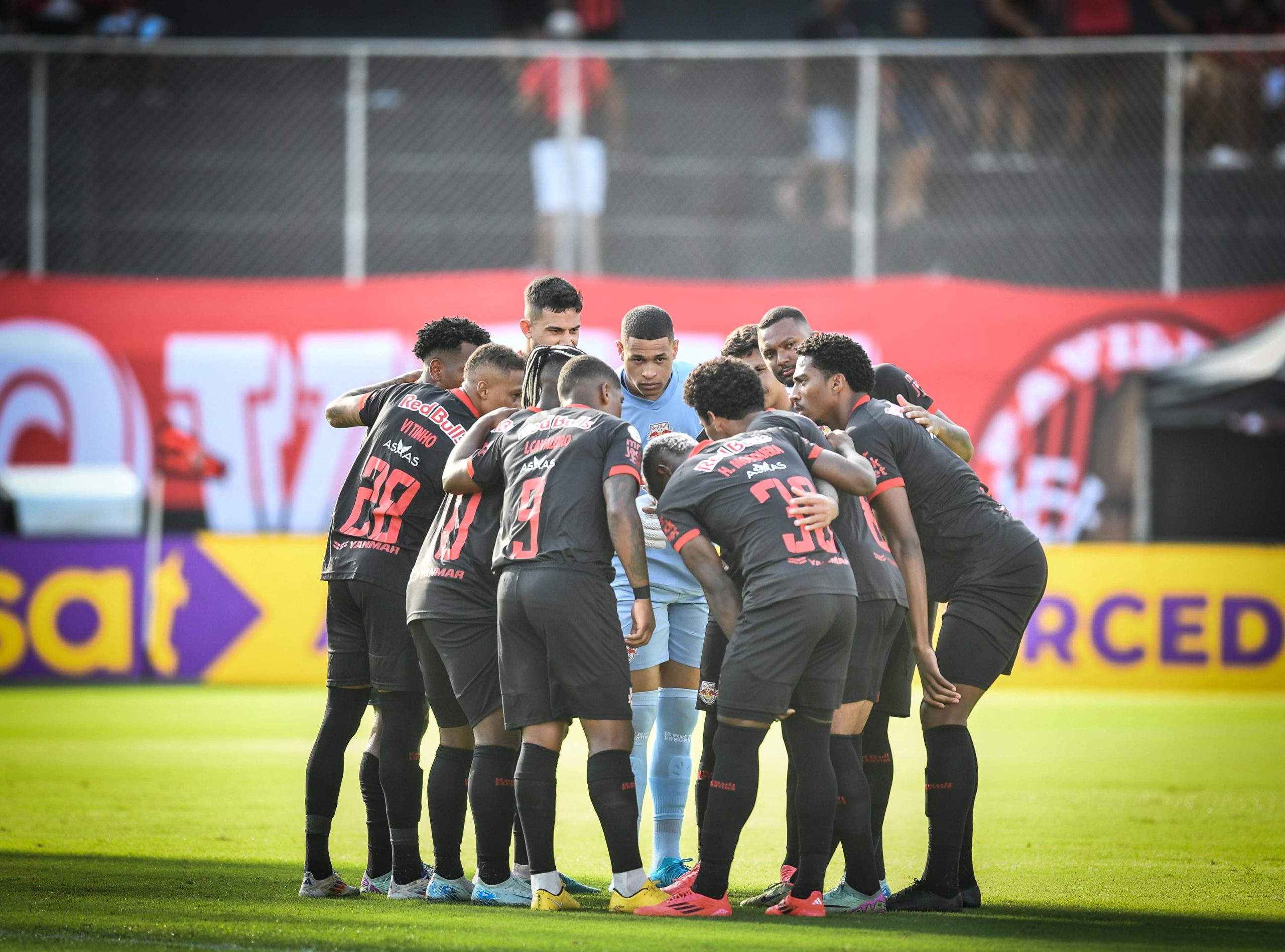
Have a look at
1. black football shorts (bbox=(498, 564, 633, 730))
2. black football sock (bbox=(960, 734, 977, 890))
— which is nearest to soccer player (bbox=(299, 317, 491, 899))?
black football shorts (bbox=(498, 564, 633, 730))

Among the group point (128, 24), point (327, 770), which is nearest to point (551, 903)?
point (327, 770)

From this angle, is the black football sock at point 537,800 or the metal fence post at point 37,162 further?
the metal fence post at point 37,162

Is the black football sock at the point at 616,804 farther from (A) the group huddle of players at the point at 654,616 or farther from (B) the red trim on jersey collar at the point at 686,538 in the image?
(B) the red trim on jersey collar at the point at 686,538

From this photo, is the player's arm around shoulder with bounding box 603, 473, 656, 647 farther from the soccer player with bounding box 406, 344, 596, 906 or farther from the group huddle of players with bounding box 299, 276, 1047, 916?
the soccer player with bounding box 406, 344, 596, 906

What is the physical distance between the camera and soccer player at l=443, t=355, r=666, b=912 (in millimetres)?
5227

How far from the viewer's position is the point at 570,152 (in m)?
15.0

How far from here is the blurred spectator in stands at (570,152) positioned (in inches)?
593

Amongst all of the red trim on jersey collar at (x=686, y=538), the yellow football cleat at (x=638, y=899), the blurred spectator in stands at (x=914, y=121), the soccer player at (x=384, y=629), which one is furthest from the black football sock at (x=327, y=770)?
the blurred spectator in stands at (x=914, y=121)

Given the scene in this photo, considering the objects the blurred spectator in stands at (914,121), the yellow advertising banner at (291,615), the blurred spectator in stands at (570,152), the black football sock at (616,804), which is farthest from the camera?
the blurred spectator in stands at (914,121)

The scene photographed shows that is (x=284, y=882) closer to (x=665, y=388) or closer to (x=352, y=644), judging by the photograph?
(x=352, y=644)

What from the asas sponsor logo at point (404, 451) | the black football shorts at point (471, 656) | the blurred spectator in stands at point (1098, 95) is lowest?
the black football shorts at point (471, 656)

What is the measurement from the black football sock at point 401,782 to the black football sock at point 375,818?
0.43 ft

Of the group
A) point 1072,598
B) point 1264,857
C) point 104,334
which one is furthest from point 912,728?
point 104,334

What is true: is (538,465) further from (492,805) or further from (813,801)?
(813,801)
